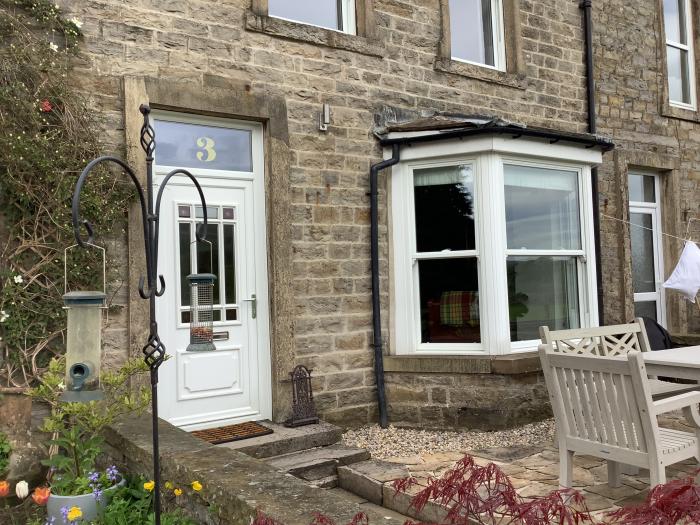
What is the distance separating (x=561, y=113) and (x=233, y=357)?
4.91m

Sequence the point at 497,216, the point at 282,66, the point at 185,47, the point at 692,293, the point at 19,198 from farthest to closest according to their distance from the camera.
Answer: the point at 692,293, the point at 497,216, the point at 282,66, the point at 185,47, the point at 19,198

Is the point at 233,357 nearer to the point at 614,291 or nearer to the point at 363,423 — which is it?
the point at 363,423

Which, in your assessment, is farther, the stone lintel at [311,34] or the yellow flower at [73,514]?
the stone lintel at [311,34]

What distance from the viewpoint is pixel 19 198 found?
14.2 feet

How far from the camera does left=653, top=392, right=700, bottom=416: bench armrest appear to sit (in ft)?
11.2

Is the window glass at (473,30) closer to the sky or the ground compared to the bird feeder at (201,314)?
closer to the sky

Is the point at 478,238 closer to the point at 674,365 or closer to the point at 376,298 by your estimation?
the point at 376,298

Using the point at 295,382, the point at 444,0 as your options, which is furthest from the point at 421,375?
the point at 444,0

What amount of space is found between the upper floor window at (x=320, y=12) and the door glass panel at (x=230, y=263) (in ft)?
6.77

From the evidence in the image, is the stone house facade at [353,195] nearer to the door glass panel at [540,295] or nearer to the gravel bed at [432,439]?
the door glass panel at [540,295]

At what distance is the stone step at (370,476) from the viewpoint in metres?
4.34

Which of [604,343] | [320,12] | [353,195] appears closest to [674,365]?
[604,343]

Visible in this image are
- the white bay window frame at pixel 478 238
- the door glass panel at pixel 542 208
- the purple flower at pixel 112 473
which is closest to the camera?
the purple flower at pixel 112 473

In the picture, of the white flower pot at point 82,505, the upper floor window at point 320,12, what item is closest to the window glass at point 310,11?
the upper floor window at point 320,12
